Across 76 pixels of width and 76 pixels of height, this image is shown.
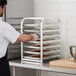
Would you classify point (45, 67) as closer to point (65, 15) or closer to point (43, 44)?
point (43, 44)

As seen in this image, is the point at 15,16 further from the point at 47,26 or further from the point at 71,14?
the point at 71,14

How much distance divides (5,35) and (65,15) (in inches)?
32.0

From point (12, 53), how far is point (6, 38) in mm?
560

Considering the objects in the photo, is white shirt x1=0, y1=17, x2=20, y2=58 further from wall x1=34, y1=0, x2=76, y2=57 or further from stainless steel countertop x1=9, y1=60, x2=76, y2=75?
wall x1=34, y1=0, x2=76, y2=57

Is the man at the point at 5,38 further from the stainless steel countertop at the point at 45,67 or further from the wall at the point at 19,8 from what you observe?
the wall at the point at 19,8

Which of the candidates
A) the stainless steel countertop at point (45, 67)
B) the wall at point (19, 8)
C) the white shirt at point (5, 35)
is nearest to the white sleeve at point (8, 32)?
the white shirt at point (5, 35)

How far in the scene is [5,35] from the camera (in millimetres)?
1970

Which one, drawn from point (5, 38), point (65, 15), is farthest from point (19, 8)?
point (5, 38)

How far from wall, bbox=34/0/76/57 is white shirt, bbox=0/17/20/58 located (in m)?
0.70

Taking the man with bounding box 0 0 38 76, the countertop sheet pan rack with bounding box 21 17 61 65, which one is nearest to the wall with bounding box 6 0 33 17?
the countertop sheet pan rack with bounding box 21 17 61 65

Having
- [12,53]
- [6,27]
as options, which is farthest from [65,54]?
[6,27]

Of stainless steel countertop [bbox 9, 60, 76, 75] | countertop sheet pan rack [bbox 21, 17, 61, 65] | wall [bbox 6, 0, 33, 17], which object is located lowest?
stainless steel countertop [bbox 9, 60, 76, 75]

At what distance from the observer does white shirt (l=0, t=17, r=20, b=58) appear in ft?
Result: 6.41

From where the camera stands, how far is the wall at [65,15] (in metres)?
2.53
